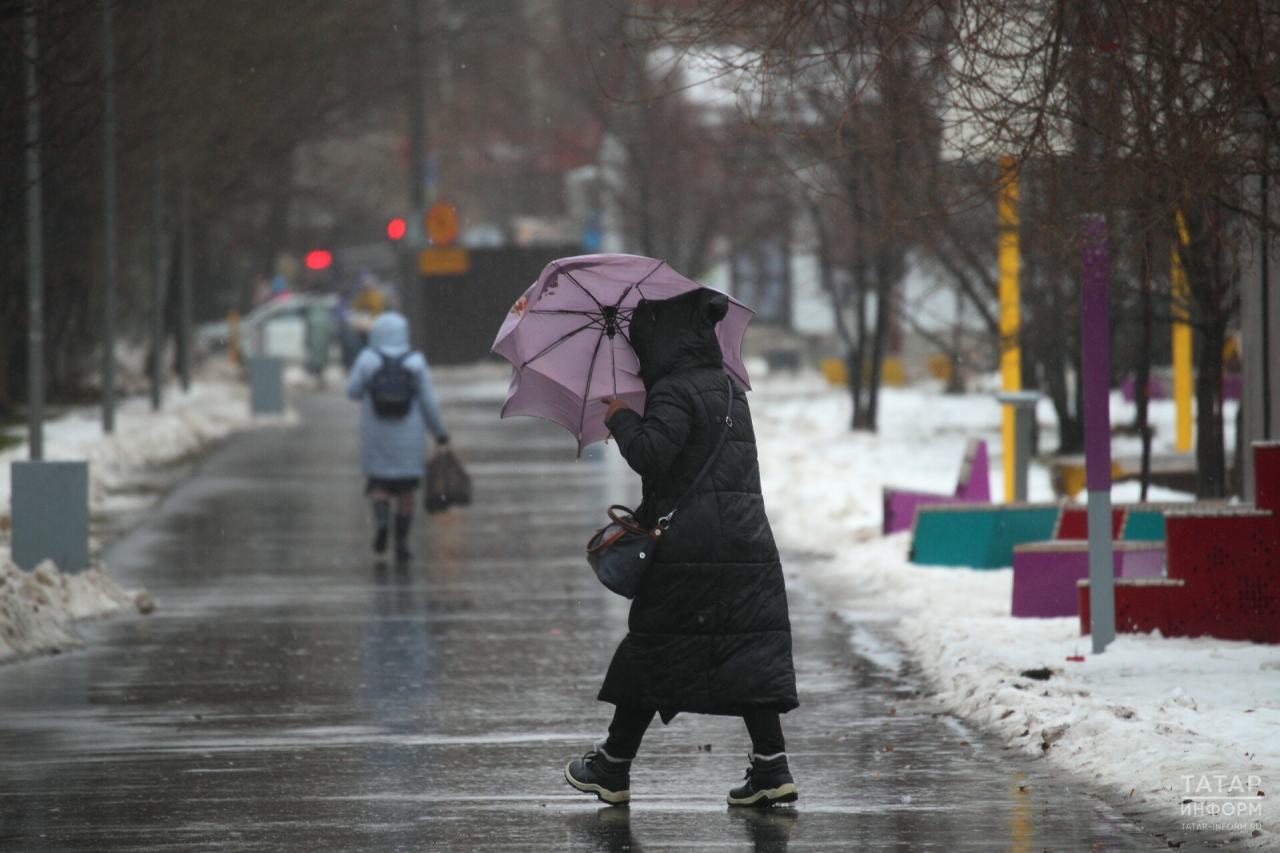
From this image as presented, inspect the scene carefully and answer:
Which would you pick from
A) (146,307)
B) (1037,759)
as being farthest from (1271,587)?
(146,307)

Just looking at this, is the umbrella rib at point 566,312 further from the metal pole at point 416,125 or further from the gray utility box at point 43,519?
the metal pole at point 416,125

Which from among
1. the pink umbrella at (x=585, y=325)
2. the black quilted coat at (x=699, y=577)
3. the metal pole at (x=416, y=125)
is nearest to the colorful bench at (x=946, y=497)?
the pink umbrella at (x=585, y=325)

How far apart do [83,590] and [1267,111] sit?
23.9 feet

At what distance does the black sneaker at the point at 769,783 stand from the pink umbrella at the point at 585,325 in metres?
1.28

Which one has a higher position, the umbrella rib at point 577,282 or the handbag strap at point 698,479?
the umbrella rib at point 577,282

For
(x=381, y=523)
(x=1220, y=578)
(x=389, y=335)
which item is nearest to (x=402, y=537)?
(x=381, y=523)

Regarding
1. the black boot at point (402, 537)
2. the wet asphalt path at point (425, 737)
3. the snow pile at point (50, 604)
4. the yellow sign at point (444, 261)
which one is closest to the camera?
the wet asphalt path at point (425, 737)

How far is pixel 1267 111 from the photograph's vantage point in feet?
24.3

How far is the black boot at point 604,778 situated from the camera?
20.6 feet

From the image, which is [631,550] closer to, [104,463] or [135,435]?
[104,463]

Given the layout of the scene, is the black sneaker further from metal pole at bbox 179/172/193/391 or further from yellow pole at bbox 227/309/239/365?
yellow pole at bbox 227/309/239/365

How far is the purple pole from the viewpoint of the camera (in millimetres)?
8438

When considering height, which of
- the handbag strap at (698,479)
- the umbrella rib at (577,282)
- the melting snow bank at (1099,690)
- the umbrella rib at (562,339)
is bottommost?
the melting snow bank at (1099,690)

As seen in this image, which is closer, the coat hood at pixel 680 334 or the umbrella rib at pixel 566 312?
the coat hood at pixel 680 334
